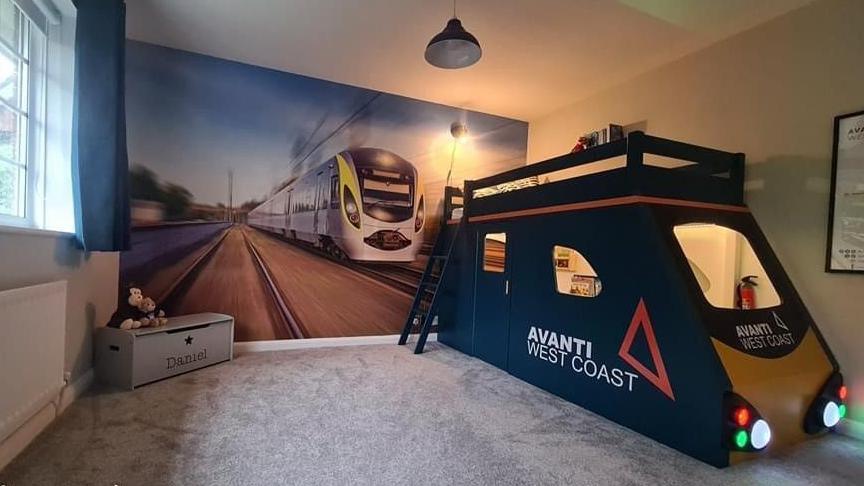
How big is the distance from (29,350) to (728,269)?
151 inches

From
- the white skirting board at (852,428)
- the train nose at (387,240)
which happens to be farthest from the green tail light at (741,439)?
the train nose at (387,240)

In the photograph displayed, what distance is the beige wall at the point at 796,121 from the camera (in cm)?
225

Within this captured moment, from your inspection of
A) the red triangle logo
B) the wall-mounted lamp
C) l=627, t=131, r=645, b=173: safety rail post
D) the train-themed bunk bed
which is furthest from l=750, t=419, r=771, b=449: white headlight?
the wall-mounted lamp

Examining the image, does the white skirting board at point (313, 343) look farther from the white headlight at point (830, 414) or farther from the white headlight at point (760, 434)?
the white headlight at point (830, 414)

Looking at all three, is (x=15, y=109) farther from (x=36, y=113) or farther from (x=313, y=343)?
(x=313, y=343)

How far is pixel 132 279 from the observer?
3131 millimetres

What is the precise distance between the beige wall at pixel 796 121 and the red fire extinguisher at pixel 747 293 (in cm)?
22

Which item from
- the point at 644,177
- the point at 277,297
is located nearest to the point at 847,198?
the point at 644,177

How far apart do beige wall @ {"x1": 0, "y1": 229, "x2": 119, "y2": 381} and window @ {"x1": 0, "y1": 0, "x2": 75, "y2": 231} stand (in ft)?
0.69

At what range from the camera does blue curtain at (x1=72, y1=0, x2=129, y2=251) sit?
7.28ft

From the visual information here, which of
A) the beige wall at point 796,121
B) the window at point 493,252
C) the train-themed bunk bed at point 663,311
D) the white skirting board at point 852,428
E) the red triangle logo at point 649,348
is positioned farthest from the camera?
the window at point 493,252

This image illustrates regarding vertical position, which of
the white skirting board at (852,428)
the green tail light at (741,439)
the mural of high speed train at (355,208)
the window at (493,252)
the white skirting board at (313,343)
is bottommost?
the white skirting board at (313,343)

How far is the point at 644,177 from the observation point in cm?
220

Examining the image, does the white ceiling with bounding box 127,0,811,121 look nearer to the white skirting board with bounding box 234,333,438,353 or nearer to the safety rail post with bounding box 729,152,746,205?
the safety rail post with bounding box 729,152,746,205
